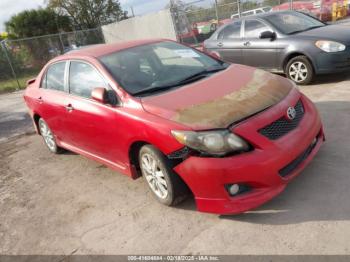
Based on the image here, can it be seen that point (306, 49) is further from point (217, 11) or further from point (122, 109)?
point (217, 11)

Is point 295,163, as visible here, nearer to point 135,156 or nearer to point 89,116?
point 135,156

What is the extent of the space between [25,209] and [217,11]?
603 inches

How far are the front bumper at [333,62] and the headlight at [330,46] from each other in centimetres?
8

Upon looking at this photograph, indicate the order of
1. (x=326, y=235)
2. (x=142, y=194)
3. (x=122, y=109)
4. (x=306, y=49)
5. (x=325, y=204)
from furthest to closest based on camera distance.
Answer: (x=306, y=49)
(x=142, y=194)
(x=122, y=109)
(x=325, y=204)
(x=326, y=235)

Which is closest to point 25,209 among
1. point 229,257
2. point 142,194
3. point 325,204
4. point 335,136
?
point 142,194

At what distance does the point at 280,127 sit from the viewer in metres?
3.35

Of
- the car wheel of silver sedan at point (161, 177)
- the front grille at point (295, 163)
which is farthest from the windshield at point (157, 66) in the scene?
the front grille at point (295, 163)

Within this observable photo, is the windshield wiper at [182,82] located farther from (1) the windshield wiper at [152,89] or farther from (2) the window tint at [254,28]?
(2) the window tint at [254,28]

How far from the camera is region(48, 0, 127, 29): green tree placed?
44219mm

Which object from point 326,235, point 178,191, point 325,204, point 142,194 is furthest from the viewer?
point 142,194

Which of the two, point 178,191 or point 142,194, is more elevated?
point 178,191

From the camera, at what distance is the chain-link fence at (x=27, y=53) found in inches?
683

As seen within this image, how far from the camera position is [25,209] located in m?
4.53

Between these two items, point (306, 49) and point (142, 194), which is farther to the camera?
point (306, 49)
